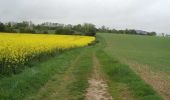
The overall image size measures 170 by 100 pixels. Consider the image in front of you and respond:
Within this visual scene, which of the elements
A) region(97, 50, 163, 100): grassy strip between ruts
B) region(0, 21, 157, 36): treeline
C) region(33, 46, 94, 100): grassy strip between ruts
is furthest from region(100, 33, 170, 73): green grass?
region(0, 21, 157, 36): treeline

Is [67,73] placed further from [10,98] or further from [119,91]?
[10,98]

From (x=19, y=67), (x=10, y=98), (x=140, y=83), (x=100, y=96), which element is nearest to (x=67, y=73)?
(x=19, y=67)

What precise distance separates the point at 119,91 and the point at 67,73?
233 inches

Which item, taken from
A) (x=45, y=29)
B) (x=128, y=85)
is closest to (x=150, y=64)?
(x=128, y=85)

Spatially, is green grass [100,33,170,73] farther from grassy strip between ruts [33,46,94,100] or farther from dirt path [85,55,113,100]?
grassy strip between ruts [33,46,94,100]

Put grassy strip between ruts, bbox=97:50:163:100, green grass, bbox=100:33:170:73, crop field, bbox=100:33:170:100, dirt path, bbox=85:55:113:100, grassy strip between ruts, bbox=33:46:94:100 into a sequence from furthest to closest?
green grass, bbox=100:33:170:73 < crop field, bbox=100:33:170:100 < grassy strip between ruts, bbox=97:50:163:100 < dirt path, bbox=85:55:113:100 < grassy strip between ruts, bbox=33:46:94:100

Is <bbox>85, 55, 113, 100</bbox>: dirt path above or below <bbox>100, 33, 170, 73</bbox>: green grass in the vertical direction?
above

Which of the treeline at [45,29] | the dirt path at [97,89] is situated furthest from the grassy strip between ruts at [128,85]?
the treeline at [45,29]

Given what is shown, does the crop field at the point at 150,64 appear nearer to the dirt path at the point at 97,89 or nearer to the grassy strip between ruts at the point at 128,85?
the grassy strip between ruts at the point at 128,85

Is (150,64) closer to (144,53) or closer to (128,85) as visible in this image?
(128,85)

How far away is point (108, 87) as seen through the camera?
15.9 metres

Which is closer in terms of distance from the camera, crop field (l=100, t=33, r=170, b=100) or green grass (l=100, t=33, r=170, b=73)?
crop field (l=100, t=33, r=170, b=100)

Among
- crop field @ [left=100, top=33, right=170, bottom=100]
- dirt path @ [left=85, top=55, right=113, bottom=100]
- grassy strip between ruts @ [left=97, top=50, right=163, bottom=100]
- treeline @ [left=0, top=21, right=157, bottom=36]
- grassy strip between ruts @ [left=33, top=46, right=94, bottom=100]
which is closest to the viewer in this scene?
grassy strip between ruts @ [left=33, top=46, right=94, bottom=100]

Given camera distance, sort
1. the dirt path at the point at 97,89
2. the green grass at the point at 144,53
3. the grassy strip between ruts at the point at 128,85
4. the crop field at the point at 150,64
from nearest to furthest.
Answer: the dirt path at the point at 97,89, the grassy strip between ruts at the point at 128,85, the crop field at the point at 150,64, the green grass at the point at 144,53
